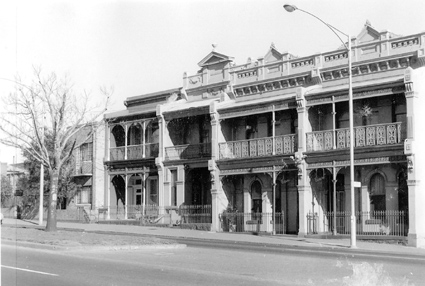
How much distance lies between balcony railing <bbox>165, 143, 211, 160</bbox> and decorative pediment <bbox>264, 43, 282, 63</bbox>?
20.0ft

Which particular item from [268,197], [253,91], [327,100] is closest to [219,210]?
[268,197]

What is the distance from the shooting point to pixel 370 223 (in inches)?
1093

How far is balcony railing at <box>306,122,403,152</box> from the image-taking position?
26.9 metres

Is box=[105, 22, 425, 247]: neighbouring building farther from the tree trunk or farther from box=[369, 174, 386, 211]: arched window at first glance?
the tree trunk

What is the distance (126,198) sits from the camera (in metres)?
40.4

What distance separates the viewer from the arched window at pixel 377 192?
92.7 feet

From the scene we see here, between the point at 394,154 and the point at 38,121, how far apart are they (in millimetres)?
16065

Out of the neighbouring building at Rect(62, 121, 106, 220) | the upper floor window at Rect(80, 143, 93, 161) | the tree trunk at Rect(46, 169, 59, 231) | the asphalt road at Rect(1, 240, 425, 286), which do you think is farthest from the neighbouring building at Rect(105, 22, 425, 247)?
the tree trunk at Rect(46, 169, 59, 231)

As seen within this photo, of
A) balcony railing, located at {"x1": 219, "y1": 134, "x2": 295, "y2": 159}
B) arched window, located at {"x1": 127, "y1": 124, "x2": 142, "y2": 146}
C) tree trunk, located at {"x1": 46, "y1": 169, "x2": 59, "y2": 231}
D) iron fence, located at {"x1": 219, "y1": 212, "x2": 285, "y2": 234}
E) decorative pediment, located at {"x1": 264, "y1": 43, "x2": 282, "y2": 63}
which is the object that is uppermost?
decorative pediment, located at {"x1": 264, "y1": 43, "x2": 282, "y2": 63}

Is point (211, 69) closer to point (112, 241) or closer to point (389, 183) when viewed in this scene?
point (389, 183)

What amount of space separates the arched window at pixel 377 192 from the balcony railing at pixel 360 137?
1.97 meters

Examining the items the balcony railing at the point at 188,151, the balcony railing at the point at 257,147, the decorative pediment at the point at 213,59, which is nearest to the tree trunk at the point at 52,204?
the balcony railing at the point at 257,147

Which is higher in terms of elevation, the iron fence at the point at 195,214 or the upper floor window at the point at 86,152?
the upper floor window at the point at 86,152

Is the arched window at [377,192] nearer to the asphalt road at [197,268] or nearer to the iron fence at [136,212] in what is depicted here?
Result: the asphalt road at [197,268]
